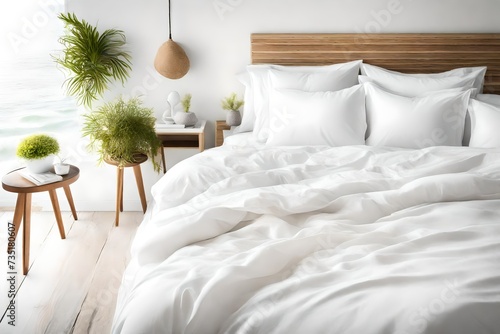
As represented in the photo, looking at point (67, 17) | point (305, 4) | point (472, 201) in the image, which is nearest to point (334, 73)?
point (305, 4)

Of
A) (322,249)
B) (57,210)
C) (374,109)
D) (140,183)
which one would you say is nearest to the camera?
(322,249)

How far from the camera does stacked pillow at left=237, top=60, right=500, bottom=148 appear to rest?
3.21 meters

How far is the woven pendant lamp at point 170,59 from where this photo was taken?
363 centimetres

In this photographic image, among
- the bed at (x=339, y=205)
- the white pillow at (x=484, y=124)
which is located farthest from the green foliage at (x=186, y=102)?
the white pillow at (x=484, y=124)

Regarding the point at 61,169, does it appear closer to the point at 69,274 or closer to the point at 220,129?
the point at 69,274

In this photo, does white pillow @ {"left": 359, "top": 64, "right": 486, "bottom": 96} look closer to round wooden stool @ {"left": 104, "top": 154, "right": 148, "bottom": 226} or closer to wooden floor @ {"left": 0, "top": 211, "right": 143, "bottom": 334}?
round wooden stool @ {"left": 104, "top": 154, "right": 148, "bottom": 226}

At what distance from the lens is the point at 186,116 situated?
3660 mm

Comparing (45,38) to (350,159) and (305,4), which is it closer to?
(305,4)

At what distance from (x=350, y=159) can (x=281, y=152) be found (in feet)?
1.27

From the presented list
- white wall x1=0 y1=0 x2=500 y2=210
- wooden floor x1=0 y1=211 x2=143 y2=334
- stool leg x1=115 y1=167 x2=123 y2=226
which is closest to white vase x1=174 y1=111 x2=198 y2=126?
white wall x1=0 y1=0 x2=500 y2=210

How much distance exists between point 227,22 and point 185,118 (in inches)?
30.1

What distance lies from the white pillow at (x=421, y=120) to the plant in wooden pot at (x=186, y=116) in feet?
4.06

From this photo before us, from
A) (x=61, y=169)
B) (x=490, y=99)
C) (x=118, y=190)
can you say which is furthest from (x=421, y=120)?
(x=61, y=169)

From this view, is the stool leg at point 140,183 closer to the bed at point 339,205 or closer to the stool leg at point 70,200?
the stool leg at point 70,200
